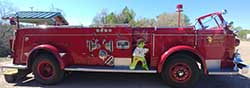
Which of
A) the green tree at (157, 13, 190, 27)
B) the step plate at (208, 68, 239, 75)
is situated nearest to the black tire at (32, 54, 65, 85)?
the green tree at (157, 13, 190, 27)

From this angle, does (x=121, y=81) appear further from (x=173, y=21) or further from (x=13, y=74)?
(x=173, y=21)

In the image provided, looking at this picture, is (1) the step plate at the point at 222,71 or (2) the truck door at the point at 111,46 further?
(2) the truck door at the point at 111,46

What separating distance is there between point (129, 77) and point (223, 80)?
252cm

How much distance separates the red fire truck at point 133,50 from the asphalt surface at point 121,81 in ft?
1.31

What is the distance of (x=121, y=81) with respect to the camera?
6.76 metres

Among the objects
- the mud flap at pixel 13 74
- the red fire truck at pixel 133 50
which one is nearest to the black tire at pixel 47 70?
the red fire truck at pixel 133 50

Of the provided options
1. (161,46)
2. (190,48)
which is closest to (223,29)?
(190,48)

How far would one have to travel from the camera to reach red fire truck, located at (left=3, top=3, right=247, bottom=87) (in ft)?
19.0

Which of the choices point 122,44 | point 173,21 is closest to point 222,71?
Result: point 122,44

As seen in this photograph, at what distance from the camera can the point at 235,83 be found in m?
6.66

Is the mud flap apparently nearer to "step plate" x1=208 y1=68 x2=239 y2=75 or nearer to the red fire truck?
the red fire truck

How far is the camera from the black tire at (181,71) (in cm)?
578

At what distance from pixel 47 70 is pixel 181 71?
10.6 feet

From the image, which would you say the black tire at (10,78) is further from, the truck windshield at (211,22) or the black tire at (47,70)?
the truck windshield at (211,22)
